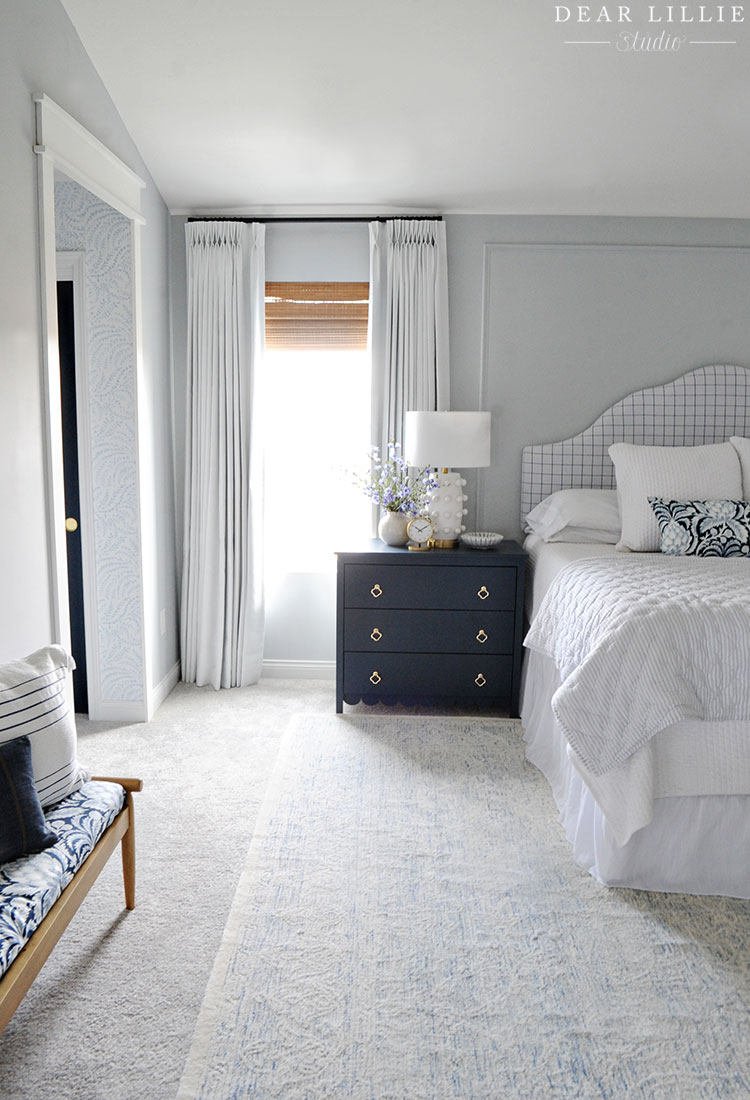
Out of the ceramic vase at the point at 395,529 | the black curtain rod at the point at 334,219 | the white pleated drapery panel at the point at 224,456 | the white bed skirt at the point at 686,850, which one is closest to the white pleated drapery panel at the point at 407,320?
the black curtain rod at the point at 334,219

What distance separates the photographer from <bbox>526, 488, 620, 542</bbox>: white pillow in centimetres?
380

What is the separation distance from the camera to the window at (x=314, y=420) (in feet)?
13.6

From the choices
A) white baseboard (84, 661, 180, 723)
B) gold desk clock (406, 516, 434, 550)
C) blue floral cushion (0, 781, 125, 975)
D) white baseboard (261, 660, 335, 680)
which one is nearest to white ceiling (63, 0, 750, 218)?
gold desk clock (406, 516, 434, 550)

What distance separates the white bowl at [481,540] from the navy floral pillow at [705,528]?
2.31 feet

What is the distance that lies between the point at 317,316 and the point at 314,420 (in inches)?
20.2

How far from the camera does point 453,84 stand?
10.4ft

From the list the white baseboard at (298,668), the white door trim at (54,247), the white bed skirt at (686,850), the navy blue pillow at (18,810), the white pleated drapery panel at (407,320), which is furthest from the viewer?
the white baseboard at (298,668)

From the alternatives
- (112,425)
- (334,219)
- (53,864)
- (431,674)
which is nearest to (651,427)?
(431,674)

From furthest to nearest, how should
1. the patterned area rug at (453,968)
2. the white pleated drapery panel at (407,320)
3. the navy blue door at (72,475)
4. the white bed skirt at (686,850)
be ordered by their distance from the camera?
the white pleated drapery panel at (407,320)
the navy blue door at (72,475)
the white bed skirt at (686,850)
the patterned area rug at (453,968)

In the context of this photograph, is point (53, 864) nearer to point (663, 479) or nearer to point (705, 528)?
point (705, 528)

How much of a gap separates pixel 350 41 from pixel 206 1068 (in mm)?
3134

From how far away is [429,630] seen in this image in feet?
12.3

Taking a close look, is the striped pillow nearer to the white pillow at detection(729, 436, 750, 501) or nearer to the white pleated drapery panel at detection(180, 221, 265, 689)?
the white pleated drapery panel at detection(180, 221, 265, 689)

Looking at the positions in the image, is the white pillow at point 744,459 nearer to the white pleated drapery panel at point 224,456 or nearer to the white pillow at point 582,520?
the white pillow at point 582,520
